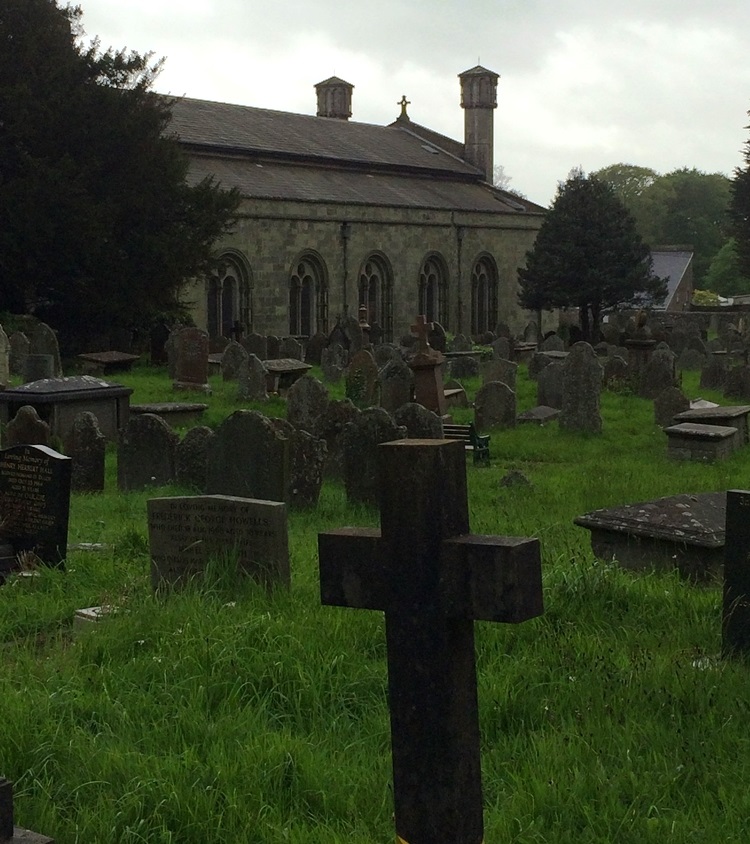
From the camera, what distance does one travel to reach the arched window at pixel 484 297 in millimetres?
44344

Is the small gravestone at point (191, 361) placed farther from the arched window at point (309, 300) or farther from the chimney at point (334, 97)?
the chimney at point (334, 97)

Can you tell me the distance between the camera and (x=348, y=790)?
167 inches

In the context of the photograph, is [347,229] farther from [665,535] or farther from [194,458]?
[665,535]

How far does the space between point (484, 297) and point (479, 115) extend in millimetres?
10635

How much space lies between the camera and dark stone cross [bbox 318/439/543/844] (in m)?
3.34

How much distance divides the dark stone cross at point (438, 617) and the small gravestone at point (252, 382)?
1572 centimetres

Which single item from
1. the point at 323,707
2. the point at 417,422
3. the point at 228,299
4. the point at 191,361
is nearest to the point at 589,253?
the point at 228,299

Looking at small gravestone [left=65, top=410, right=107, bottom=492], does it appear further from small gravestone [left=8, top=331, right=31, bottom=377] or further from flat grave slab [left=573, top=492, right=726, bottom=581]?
small gravestone [left=8, top=331, right=31, bottom=377]

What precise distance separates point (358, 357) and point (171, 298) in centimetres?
923

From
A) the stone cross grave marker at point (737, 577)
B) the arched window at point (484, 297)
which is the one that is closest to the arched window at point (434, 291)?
the arched window at point (484, 297)

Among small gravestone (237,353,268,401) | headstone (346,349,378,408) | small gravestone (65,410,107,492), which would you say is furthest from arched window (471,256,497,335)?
small gravestone (65,410,107,492)

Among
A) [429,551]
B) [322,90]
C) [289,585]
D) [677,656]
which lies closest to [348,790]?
[429,551]

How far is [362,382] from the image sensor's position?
19031mm

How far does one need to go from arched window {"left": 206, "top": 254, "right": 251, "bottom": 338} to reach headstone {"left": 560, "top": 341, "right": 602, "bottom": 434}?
18.8m
